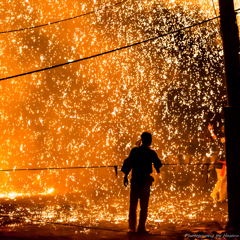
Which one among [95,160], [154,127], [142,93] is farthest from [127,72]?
Result: [95,160]

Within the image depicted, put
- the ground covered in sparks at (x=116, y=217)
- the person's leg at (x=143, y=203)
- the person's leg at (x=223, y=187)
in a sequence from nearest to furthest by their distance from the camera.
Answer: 1. the person's leg at (x=143, y=203)
2. the ground covered in sparks at (x=116, y=217)
3. the person's leg at (x=223, y=187)

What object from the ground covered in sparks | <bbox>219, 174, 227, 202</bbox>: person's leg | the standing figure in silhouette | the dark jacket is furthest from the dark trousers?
<bbox>219, 174, 227, 202</bbox>: person's leg

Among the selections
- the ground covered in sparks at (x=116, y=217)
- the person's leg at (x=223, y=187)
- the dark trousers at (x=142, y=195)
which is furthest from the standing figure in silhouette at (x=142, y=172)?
the person's leg at (x=223, y=187)

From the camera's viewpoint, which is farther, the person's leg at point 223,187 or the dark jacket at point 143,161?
the person's leg at point 223,187

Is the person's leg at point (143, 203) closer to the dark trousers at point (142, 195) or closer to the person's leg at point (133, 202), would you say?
the dark trousers at point (142, 195)

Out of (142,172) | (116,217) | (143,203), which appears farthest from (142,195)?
(116,217)

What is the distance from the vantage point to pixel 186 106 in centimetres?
2255

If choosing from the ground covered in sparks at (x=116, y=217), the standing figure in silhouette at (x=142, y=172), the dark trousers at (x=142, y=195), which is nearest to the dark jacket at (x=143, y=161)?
the standing figure in silhouette at (x=142, y=172)

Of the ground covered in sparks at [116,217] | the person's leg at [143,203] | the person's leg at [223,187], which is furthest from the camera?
the person's leg at [223,187]

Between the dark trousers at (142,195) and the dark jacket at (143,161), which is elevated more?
the dark jacket at (143,161)

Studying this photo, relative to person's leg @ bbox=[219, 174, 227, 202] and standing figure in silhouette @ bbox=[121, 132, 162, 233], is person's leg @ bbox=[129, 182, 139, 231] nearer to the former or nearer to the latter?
standing figure in silhouette @ bbox=[121, 132, 162, 233]

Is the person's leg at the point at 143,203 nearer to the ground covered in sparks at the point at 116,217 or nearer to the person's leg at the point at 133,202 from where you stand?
the person's leg at the point at 133,202

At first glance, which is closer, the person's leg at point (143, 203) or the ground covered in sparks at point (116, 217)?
the person's leg at point (143, 203)

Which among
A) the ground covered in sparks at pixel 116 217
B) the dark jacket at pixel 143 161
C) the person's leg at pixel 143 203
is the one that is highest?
the dark jacket at pixel 143 161
